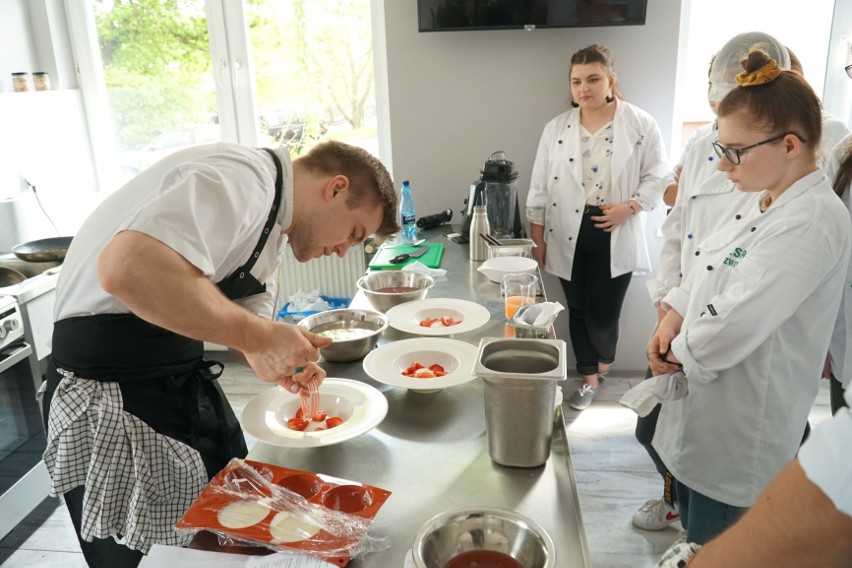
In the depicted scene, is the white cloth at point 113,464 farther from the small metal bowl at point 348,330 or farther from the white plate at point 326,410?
the small metal bowl at point 348,330

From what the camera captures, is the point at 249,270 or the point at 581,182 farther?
the point at 581,182

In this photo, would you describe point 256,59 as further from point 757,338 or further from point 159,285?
point 757,338

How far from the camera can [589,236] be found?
118 inches

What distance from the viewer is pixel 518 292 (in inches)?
72.4

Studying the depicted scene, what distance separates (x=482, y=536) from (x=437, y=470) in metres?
0.23

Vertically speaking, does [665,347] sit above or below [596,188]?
below

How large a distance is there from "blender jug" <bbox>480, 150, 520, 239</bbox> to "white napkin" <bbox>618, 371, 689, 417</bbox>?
1417 mm

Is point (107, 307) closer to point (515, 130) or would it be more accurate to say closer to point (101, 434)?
point (101, 434)

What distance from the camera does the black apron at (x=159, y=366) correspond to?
1.33 metres

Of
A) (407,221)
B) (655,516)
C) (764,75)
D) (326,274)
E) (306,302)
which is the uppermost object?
(764,75)

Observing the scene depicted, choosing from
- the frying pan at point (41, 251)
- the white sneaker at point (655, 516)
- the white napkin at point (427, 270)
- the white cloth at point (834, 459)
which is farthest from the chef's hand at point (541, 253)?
the white cloth at point (834, 459)

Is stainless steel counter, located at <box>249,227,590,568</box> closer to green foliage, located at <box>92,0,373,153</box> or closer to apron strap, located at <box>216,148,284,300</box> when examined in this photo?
apron strap, located at <box>216,148,284,300</box>

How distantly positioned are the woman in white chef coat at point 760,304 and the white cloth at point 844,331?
45 centimetres

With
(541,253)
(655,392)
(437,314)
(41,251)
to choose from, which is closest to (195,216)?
(437,314)
